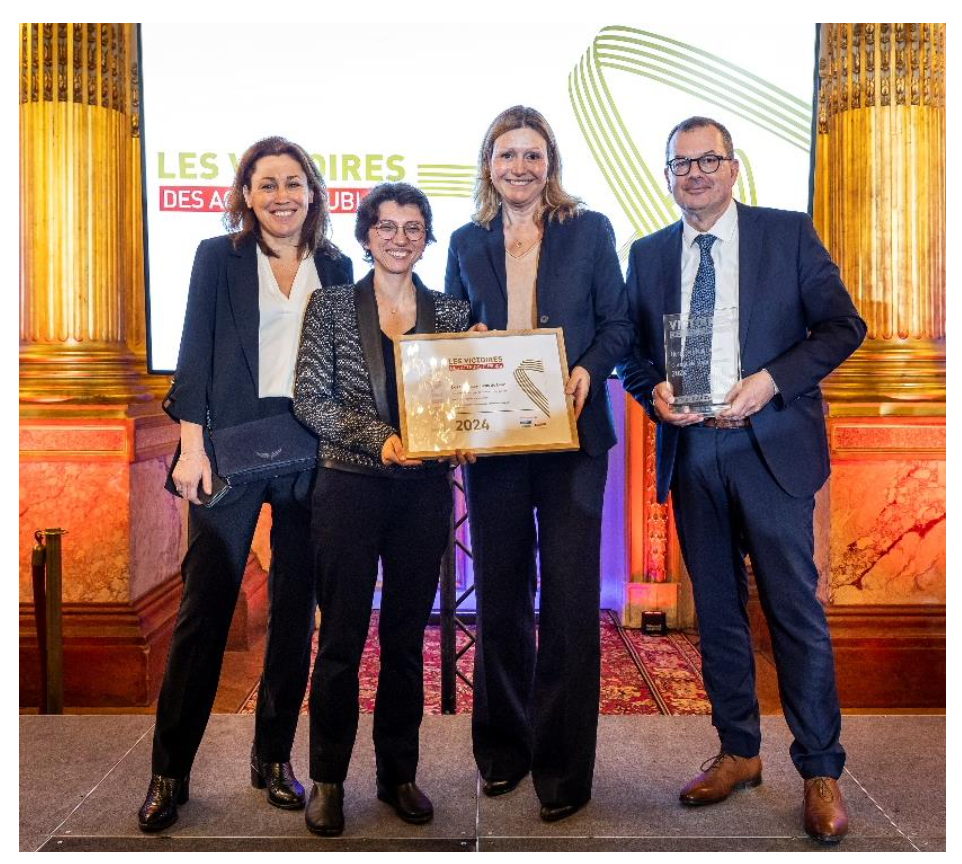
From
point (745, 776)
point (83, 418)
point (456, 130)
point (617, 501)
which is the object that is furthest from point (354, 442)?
point (617, 501)

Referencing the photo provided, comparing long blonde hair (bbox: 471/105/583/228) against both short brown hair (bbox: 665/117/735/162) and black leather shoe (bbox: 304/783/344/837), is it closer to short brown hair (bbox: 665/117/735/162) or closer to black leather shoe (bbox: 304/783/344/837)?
short brown hair (bbox: 665/117/735/162)

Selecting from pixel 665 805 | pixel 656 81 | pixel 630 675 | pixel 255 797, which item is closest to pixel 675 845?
pixel 665 805

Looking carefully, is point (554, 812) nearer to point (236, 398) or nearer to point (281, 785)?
point (281, 785)

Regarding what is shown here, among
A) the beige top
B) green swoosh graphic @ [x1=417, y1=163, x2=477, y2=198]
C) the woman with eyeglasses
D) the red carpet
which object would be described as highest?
green swoosh graphic @ [x1=417, y1=163, x2=477, y2=198]

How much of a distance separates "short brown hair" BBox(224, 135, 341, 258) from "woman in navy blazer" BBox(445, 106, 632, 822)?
0.35m

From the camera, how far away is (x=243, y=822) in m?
2.40

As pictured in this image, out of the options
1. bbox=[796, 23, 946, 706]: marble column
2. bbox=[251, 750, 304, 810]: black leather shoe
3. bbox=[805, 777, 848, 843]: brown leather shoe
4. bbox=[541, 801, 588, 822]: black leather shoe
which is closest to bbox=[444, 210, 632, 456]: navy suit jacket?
bbox=[541, 801, 588, 822]: black leather shoe

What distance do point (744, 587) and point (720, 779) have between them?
1.69 feet

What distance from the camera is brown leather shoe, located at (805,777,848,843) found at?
2.29 meters

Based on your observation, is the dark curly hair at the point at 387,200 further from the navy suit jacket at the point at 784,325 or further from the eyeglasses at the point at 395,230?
the navy suit jacket at the point at 784,325

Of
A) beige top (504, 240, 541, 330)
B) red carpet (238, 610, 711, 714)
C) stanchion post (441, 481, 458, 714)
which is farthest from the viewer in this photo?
red carpet (238, 610, 711, 714)

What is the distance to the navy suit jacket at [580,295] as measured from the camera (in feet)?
7.73

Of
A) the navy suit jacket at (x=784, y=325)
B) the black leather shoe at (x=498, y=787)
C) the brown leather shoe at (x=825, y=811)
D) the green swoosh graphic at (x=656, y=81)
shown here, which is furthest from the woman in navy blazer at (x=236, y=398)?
the green swoosh graphic at (x=656, y=81)

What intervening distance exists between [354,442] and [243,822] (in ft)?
3.45
